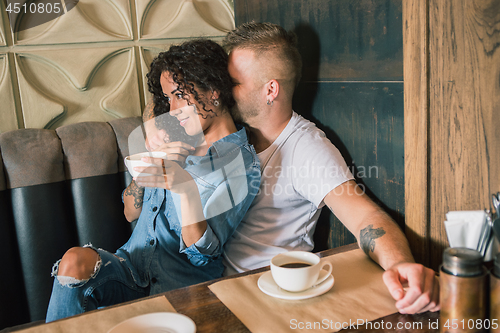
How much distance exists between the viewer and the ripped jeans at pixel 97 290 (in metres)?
1.04

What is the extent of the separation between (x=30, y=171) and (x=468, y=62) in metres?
1.48

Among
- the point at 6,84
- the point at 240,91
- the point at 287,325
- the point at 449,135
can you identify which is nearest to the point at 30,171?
the point at 6,84

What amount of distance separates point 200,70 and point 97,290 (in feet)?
2.64

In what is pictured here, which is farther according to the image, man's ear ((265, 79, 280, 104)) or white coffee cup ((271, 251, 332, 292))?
man's ear ((265, 79, 280, 104))

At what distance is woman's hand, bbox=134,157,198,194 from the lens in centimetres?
96

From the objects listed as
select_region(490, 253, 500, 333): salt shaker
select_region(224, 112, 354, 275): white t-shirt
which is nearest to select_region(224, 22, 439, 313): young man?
select_region(224, 112, 354, 275): white t-shirt

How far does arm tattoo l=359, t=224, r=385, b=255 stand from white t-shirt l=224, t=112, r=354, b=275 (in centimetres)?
28

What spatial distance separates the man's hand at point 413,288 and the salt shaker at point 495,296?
0.40 ft

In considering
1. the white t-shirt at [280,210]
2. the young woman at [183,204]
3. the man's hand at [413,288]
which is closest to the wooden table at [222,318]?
the man's hand at [413,288]

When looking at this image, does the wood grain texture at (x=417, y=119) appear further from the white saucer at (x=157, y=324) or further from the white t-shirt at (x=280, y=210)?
the white saucer at (x=157, y=324)

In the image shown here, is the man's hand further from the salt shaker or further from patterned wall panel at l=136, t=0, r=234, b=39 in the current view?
patterned wall panel at l=136, t=0, r=234, b=39

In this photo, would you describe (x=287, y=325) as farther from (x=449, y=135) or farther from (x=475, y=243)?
(x=449, y=135)

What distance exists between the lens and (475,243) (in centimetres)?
61

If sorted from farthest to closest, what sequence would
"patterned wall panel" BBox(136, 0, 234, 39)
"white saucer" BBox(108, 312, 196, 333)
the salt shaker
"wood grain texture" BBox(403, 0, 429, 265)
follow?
1. "patterned wall panel" BBox(136, 0, 234, 39)
2. "wood grain texture" BBox(403, 0, 429, 265)
3. "white saucer" BBox(108, 312, 196, 333)
4. the salt shaker
